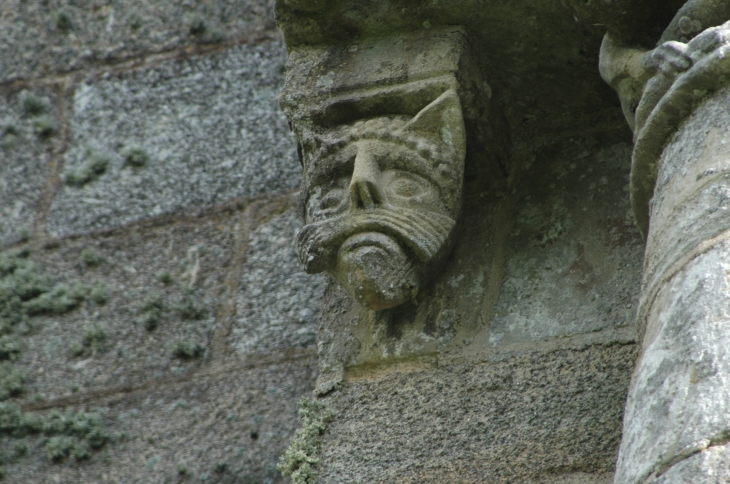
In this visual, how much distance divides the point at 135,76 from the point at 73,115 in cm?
20

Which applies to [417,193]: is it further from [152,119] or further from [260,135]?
[152,119]

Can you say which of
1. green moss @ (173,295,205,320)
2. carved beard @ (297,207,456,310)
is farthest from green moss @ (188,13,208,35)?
carved beard @ (297,207,456,310)

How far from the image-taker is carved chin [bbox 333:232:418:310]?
180cm

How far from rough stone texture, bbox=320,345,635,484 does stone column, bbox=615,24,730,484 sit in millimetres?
283

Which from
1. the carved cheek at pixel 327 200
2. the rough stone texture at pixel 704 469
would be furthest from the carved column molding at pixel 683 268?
the carved cheek at pixel 327 200

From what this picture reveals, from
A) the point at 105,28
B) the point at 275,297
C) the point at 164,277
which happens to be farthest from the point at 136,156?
the point at 275,297

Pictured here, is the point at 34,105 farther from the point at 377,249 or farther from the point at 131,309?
the point at 377,249

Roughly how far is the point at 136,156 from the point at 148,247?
0.96ft

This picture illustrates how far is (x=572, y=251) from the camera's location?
1926 mm

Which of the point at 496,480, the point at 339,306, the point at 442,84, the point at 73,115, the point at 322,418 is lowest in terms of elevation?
the point at 496,480

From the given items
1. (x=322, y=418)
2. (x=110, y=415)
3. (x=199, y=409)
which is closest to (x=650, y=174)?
(x=322, y=418)

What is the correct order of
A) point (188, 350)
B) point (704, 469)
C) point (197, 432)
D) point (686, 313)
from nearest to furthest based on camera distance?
point (704, 469) < point (686, 313) < point (197, 432) < point (188, 350)

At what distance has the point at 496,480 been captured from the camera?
5.43ft

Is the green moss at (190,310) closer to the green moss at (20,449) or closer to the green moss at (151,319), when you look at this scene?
the green moss at (151,319)
